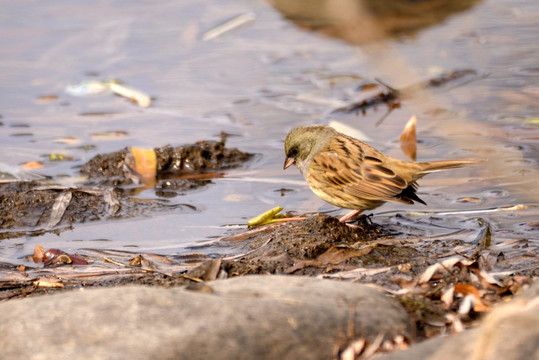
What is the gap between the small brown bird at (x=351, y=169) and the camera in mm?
6152

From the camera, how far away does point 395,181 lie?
6152 millimetres

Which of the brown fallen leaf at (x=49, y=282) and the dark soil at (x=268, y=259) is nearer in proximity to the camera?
the dark soil at (x=268, y=259)

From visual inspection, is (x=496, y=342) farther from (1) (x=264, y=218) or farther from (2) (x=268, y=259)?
(1) (x=264, y=218)

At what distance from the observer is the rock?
274 centimetres

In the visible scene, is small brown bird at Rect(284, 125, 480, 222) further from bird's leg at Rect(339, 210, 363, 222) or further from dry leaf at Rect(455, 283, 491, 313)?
dry leaf at Rect(455, 283, 491, 313)

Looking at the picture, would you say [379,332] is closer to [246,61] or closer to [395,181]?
[395,181]

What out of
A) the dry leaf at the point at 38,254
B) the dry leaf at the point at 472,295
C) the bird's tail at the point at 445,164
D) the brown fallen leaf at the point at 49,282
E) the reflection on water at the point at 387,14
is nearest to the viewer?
the dry leaf at the point at 472,295

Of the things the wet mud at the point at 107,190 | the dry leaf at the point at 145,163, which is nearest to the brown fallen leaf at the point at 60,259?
the wet mud at the point at 107,190

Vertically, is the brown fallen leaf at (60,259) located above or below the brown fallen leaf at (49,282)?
below

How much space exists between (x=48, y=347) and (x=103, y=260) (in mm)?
2368

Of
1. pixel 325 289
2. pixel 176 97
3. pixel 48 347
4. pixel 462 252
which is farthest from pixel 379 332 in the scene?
pixel 176 97

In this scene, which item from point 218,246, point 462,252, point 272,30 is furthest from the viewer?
point 272,30

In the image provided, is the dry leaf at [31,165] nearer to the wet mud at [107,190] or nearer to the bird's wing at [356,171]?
the wet mud at [107,190]

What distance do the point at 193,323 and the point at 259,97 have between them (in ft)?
23.0
